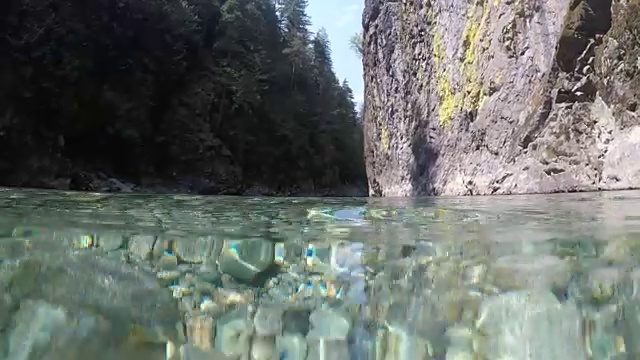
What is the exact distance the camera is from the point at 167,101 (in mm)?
20125

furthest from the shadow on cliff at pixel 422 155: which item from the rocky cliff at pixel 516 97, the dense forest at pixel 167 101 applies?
the dense forest at pixel 167 101

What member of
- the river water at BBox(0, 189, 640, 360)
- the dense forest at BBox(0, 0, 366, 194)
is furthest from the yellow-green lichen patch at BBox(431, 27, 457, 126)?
the dense forest at BBox(0, 0, 366, 194)

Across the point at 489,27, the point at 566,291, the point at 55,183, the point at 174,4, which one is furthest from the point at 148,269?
the point at 174,4

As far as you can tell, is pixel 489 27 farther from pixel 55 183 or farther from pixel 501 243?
pixel 55 183

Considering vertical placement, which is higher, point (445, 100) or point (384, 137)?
point (445, 100)

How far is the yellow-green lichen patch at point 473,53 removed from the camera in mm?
4344

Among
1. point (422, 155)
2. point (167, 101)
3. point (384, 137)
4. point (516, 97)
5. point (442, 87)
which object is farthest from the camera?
point (167, 101)

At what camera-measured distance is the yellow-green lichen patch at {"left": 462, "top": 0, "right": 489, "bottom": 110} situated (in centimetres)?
434

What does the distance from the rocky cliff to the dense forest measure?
11.8 metres

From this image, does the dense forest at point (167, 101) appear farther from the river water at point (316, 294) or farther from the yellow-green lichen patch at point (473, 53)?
the river water at point (316, 294)

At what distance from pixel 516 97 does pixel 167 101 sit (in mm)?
17865

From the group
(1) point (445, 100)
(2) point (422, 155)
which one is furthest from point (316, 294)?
(2) point (422, 155)

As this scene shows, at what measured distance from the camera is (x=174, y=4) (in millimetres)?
20469

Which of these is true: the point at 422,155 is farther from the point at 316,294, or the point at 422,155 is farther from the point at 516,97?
the point at 316,294
